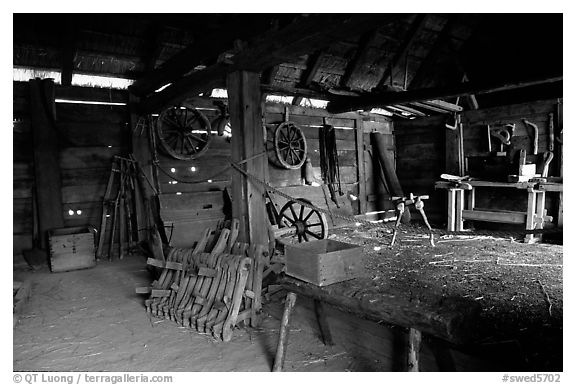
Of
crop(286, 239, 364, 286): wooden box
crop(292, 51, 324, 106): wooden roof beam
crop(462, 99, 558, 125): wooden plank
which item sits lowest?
crop(286, 239, 364, 286): wooden box

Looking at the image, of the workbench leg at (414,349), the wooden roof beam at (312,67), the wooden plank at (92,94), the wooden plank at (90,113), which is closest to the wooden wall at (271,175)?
the wooden roof beam at (312,67)

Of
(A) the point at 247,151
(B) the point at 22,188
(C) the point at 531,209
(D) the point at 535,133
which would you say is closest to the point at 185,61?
(A) the point at 247,151

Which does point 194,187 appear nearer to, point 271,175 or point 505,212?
point 271,175

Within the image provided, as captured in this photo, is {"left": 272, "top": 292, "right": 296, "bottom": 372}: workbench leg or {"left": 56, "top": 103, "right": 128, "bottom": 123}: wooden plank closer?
{"left": 272, "top": 292, "right": 296, "bottom": 372}: workbench leg

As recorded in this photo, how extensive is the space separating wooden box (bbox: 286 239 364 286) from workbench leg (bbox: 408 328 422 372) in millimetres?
797

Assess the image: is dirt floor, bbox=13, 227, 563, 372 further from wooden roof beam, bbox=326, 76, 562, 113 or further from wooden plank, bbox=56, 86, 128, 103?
wooden plank, bbox=56, 86, 128, 103

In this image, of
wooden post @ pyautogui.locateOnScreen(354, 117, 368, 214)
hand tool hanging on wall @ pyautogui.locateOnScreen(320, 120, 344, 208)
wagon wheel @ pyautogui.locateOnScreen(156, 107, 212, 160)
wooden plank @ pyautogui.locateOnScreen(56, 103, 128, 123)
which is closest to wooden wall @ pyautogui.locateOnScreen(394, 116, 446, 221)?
wooden post @ pyautogui.locateOnScreen(354, 117, 368, 214)

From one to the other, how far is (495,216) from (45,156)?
7945mm

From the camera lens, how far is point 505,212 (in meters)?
7.65

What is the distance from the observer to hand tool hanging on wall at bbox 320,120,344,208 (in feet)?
31.1

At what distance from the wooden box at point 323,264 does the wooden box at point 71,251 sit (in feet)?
13.8

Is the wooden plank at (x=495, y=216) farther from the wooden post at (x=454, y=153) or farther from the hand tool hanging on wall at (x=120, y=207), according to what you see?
the hand tool hanging on wall at (x=120, y=207)

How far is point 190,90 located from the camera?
18.4ft
